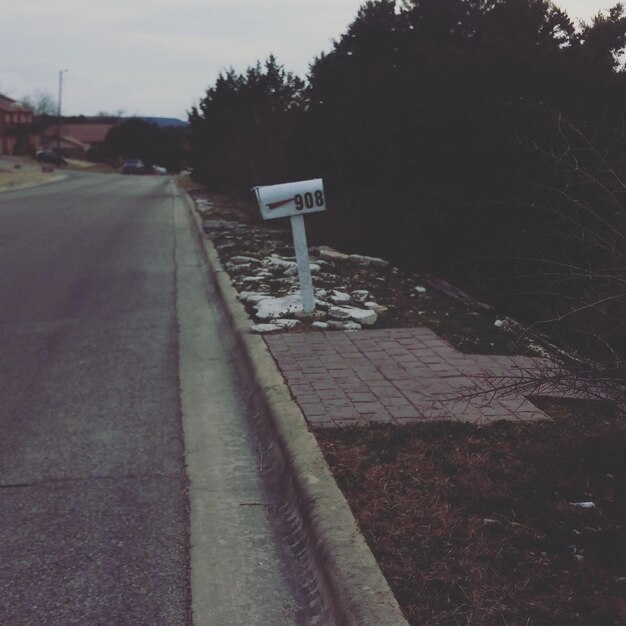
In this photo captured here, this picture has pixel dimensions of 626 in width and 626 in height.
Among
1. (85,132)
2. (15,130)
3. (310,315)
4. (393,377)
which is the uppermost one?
(85,132)

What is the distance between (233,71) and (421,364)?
2723 centimetres

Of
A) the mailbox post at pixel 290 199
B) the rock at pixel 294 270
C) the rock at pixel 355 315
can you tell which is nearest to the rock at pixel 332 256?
the rock at pixel 294 270

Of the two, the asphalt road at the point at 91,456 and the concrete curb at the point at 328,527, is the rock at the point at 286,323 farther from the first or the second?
A: the concrete curb at the point at 328,527

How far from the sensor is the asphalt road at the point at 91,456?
9.63 feet

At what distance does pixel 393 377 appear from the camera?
17.5 ft

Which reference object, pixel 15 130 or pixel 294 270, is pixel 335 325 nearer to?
pixel 294 270

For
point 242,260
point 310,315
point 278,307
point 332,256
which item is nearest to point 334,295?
point 278,307

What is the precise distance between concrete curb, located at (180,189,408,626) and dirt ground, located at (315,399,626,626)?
0.06m

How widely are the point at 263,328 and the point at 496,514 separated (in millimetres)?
3741

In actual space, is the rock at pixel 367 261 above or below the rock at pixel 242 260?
above

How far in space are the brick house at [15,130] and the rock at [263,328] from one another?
9876cm

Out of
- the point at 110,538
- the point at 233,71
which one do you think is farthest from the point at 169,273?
the point at 233,71

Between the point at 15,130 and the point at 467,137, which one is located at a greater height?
the point at 15,130

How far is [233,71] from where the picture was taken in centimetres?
3075
